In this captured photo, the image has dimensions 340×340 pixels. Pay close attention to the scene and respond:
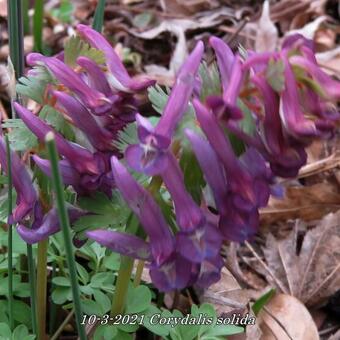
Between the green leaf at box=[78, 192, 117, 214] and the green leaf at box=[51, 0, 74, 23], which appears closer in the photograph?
Answer: the green leaf at box=[78, 192, 117, 214]

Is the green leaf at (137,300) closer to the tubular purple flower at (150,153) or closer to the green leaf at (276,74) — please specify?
the tubular purple flower at (150,153)

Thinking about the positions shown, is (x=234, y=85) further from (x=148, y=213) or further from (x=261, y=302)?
(x=261, y=302)

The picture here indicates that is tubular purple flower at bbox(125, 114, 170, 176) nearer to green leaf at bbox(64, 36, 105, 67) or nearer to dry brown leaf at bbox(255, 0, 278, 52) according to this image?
green leaf at bbox(64, 36, 105, 67)

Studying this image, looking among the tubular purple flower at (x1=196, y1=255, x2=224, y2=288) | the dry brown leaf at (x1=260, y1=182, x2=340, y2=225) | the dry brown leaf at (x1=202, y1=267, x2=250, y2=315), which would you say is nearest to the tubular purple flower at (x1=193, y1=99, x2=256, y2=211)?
the tubular purple flower at (x1=196, y1=255, x2=224, y2=288)

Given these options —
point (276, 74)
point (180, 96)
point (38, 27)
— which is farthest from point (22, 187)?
point (38, 27)

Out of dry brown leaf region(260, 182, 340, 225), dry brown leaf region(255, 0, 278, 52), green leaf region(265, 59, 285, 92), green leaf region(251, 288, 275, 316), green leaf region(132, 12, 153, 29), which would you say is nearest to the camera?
green leaf region(265, 59, 285, 92)

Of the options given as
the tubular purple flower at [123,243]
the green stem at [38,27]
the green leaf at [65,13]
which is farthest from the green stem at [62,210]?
the green leaf at [65,13]
